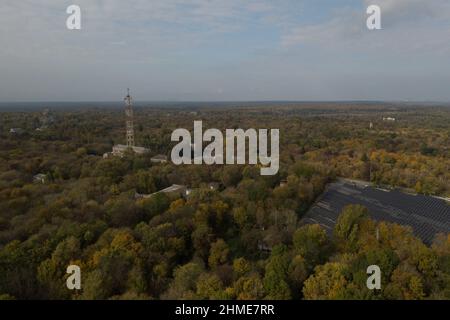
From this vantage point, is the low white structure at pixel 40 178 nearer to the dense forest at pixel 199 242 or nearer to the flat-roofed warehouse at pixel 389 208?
the dense forest at pixel 199 242

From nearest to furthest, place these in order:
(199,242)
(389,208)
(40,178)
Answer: (199,242) → (389,208) → (40,178)

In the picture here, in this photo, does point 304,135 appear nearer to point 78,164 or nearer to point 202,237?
point 78,164

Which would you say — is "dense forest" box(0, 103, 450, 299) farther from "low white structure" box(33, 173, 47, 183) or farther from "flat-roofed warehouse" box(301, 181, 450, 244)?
"flat-roofed warehouse" box(301, 181, 450, 244)

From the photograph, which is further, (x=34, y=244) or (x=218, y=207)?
(x=218, y=207)

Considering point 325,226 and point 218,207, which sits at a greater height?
point 218,207

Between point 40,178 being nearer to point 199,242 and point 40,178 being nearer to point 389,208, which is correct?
point 199,242

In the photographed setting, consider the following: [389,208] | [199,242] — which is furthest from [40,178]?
[389,208]

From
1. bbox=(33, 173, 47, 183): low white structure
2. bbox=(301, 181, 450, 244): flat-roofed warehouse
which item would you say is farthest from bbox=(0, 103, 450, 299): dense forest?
bbox=(301, 181, 450, 244): flat-roofed warehouse
